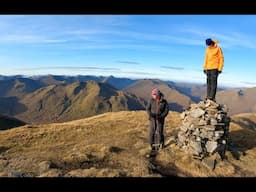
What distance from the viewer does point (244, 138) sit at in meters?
26.3

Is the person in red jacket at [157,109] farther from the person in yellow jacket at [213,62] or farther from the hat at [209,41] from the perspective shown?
the hat at [209,41]

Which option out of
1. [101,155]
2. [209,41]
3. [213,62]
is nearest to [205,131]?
[213,62]

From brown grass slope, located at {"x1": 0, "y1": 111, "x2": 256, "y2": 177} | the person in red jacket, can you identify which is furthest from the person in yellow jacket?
brown grass slope, located at {"x1": 0, "y1": 111, "x2": 256, "y2": 177}

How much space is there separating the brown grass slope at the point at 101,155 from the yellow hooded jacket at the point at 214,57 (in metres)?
5.33

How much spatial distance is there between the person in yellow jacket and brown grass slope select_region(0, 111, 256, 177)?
15.1 feet

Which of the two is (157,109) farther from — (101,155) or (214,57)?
(214,57)

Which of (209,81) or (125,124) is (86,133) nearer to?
(125,124)

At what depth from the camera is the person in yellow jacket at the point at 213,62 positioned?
19281 millimetres

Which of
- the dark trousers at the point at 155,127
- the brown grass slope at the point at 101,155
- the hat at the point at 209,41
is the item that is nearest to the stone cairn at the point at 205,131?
the brown grass slope at the point at 101,155

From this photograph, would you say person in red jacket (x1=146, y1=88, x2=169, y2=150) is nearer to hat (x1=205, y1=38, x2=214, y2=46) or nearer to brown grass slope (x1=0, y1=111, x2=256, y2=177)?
brown grass slope (x1=0, y1=111, x2=256, y2=177)

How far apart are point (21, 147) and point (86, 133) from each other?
5.72 meters

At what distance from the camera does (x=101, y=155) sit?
1969cm
